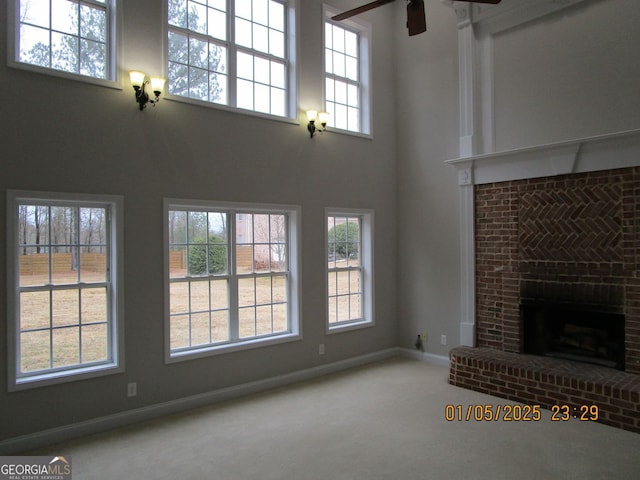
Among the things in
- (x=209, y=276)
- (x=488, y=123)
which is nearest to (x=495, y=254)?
(x=488, y=123)

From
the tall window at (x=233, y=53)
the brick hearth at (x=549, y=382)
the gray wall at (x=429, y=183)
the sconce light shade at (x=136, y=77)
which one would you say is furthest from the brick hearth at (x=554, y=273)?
the sconce light shade at (x=136, y=77)

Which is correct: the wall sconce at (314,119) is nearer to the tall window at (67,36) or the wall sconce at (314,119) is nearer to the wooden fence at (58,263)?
the tall window at (67,36)

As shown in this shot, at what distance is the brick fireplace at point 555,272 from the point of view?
4293mm

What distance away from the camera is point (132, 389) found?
4.07 meters

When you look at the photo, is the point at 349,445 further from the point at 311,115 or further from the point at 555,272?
the point at 311,115

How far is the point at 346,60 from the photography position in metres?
6.06

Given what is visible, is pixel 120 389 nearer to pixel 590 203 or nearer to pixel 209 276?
pixel 209 276

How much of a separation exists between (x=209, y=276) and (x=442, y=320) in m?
3.09

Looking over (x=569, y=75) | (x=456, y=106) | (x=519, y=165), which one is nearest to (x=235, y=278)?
(x=519, y=165)

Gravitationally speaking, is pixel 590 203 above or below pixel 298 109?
below

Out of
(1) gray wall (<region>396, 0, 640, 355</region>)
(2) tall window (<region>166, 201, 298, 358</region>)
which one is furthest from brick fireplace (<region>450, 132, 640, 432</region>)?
(2) tall window (<region>166, 201, 298, 358</region>)

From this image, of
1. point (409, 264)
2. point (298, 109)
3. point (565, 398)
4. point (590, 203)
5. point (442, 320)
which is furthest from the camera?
point (409, 264)

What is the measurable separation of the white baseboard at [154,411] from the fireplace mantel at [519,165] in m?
1.68

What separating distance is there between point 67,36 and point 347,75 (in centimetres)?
339
